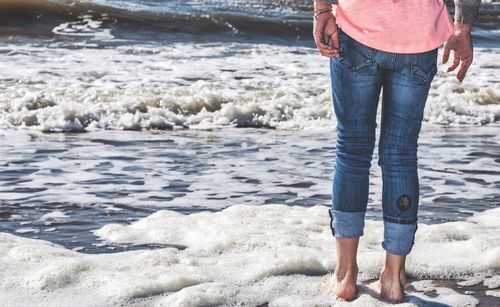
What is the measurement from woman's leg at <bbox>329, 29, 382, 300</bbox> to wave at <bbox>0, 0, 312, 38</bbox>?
12.8 m

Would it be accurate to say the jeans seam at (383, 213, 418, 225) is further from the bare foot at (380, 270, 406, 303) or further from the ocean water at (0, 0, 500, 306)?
the ocean water at (0, 0, 500, 306)

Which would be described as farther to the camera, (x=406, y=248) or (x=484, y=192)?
(x=484, y=192)

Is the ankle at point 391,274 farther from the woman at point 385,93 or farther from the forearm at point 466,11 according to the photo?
the forearm at point 466,11

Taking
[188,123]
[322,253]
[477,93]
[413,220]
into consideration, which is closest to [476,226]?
[322,253]

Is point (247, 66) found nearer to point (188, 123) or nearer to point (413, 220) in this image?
point (188, 123)

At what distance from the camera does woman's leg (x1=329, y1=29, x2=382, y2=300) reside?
126 inches

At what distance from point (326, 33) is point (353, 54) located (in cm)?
12

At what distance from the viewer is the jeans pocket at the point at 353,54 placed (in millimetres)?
3178

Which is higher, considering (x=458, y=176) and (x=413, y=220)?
(x=413, y=220)

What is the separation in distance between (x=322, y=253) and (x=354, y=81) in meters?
1.07

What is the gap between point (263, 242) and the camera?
4.20 metres

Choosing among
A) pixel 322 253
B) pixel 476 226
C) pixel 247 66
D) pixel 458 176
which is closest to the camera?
pixel 322 253

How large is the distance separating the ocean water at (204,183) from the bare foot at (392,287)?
62mm

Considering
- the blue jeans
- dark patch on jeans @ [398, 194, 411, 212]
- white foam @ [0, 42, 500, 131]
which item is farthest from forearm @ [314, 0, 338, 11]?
white foam @ [0, 42, 500, 131]
